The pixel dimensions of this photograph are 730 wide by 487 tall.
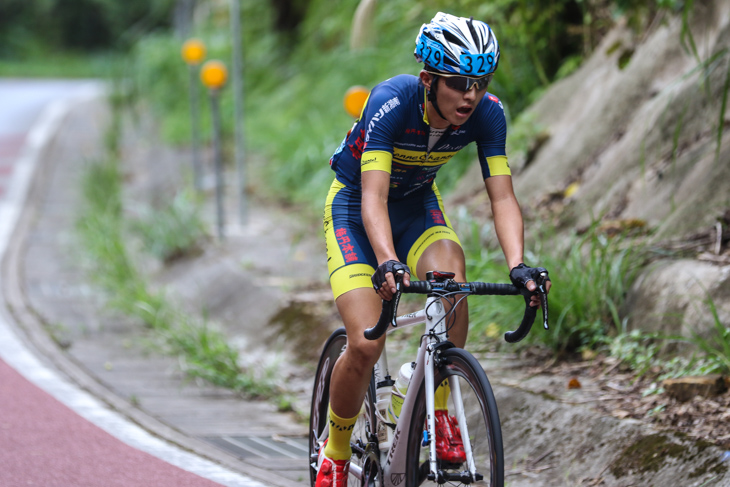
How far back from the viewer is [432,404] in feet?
10.2

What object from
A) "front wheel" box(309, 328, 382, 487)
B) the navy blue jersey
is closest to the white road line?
"front wheel" box(309, 328, 382, 487)

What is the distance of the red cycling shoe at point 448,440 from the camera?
10.2 ft

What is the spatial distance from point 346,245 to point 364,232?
16 cm

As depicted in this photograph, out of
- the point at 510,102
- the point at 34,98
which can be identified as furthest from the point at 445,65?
the point at 34,98

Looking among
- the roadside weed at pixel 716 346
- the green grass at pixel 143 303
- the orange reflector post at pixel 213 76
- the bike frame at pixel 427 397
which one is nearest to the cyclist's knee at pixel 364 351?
the bike frame at pixel 427 397

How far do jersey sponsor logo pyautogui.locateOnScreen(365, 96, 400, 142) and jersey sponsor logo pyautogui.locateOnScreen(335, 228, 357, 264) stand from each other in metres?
0.50

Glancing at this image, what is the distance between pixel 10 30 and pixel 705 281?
196ft

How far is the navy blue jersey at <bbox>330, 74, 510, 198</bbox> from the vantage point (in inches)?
136

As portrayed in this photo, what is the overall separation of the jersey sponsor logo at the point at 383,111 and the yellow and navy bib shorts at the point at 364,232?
0.49m

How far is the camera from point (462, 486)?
3.12 m

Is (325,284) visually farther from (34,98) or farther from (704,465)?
(34,98)

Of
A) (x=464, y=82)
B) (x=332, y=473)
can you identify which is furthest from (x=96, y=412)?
(x=464, y=82)

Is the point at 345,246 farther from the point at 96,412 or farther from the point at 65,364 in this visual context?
the point at 65,364

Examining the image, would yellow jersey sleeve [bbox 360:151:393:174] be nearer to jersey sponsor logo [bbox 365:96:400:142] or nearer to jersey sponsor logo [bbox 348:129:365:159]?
jersey sponsor logo [bbox 365:96:400:142]
